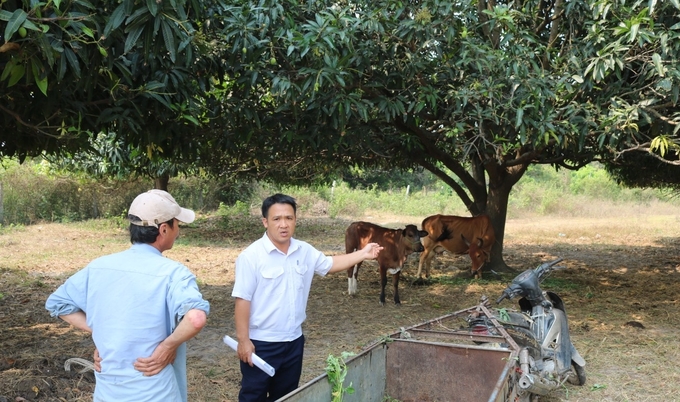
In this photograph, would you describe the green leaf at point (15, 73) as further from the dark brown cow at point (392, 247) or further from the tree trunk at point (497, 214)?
the tree trunk at point (497, 214)

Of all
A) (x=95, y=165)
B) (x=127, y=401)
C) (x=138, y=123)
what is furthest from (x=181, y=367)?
(x=95, y=165)

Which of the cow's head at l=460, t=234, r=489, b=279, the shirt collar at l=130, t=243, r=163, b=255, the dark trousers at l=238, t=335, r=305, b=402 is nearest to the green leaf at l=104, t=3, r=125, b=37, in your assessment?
the shirt collar at l=130, t=243, r=163, b=255

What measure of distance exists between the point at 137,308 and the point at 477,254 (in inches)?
351

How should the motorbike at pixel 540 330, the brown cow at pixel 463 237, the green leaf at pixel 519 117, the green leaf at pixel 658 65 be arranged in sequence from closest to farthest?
the motorbike at pixel 540 330 → the green leaf at pixel 658 65 → the green leaf at pixel 519 117 → the brown cow at pixel 463 237

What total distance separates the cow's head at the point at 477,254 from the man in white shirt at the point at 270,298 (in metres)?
7.62

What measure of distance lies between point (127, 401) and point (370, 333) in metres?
4.92

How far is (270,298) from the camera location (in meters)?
3.46

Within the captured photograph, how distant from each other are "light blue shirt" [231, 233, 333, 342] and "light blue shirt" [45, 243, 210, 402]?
0.82 metres

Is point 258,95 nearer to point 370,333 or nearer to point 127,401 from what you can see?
point 370,333

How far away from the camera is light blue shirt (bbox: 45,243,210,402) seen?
2553mm

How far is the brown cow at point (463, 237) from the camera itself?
10672 mm

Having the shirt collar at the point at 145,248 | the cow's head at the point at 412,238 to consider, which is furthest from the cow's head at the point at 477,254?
the shirt collar at the point at 145,248

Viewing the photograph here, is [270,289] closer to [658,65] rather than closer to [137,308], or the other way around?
[137,308]

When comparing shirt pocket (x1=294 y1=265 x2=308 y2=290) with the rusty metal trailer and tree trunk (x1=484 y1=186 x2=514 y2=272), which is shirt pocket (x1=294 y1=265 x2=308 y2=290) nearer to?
the rusty metal trailer
